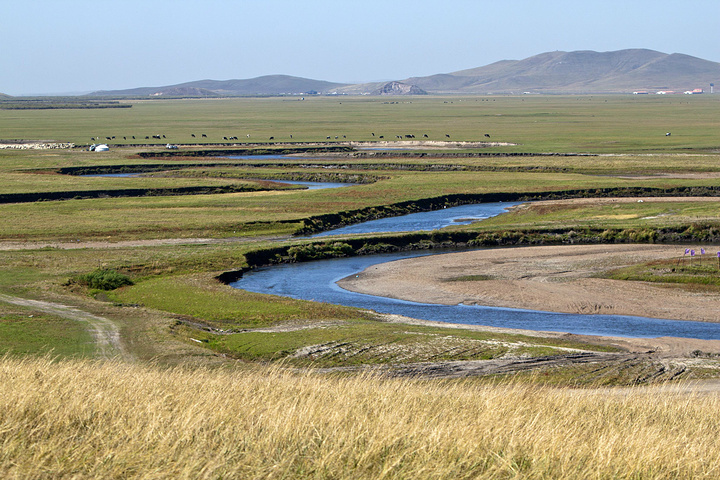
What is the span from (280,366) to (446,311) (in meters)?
20.7

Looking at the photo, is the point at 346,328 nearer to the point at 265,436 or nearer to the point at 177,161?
the point at 265,436

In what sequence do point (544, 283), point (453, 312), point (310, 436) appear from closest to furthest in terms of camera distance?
point (310, 436)
point (453, 312)
point (544, 283)

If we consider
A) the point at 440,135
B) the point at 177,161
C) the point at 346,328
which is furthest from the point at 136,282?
the point at 440,135

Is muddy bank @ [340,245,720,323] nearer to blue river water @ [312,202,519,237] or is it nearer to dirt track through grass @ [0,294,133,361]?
blue river water @ [312,202,519,237]

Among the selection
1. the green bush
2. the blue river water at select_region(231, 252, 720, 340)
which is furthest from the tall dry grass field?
the green bush

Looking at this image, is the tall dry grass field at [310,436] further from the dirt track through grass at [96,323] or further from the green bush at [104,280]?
the green bush at [104,280]

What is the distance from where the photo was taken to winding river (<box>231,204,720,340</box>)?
33.9m

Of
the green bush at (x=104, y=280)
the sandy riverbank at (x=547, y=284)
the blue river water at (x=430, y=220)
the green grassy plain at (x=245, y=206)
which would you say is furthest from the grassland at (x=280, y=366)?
the blue river water at (x=430, y=220)

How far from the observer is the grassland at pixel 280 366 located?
8.55 meters

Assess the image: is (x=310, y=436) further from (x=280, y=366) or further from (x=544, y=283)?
(x=544, y=283)

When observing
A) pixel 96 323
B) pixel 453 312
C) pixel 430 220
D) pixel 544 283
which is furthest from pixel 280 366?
pixel 430 220

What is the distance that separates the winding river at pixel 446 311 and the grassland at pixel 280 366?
3.14 metres

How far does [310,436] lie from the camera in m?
9.05

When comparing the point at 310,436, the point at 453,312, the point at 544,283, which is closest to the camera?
the point at 310,436
